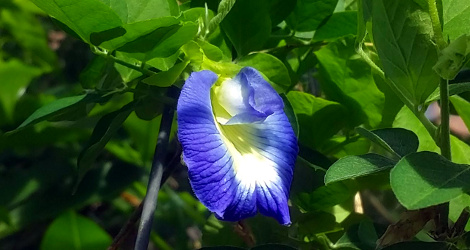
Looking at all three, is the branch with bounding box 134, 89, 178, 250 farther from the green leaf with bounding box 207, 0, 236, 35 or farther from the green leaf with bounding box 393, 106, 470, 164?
the green leaf with bounding box 393, 106, 470, 164

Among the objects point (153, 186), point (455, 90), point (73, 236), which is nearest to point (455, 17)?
point (455, 90)

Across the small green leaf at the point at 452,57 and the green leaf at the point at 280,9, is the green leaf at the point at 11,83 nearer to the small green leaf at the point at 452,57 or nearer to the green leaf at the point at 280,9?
the green leaf at the point at 280,9

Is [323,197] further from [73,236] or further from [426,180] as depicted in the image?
[73,236]

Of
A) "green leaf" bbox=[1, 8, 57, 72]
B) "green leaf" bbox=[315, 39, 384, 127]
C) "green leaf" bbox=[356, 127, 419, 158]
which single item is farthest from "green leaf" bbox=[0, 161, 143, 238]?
"green leaf" bbox=[356, 127, 419, 158]

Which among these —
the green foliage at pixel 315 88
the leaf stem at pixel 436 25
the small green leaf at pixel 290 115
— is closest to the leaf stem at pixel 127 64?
the green foliage at pixel 315 88

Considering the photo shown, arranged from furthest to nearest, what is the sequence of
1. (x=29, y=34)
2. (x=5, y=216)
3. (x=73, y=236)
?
(x=29, y=34)
(x=5, y=216)
(x=73, y=236)

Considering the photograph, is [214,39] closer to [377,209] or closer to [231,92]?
[231,92]
